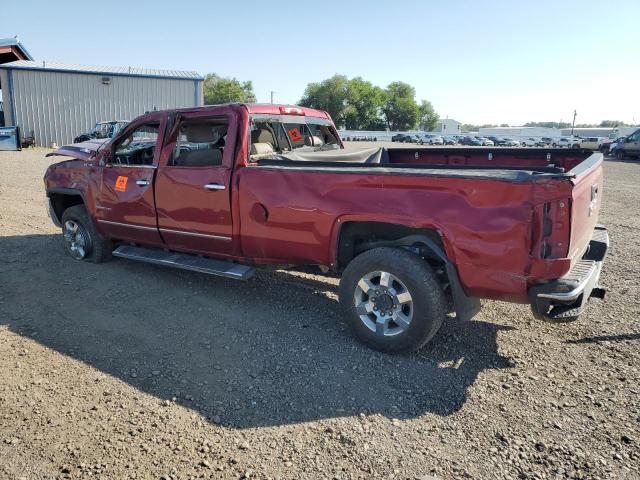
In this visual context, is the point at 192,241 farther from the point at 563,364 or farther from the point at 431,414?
the point at 563,364

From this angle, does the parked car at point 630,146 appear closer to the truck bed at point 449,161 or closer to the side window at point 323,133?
the truck bed at point 449,161

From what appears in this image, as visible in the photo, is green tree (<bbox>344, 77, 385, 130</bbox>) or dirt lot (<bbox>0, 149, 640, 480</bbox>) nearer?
dirt lot (<bbox>0, 149, 640, 480</bbox>)

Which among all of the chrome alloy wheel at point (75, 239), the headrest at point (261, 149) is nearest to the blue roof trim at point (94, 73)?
the chrome alloy wheel at point (75, 239)

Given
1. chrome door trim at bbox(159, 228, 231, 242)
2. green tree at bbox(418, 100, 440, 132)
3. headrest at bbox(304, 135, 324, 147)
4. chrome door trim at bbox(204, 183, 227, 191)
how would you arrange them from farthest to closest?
1. green tree at bbox(418, 100, 440, 132)
2. headrest at bbox(304, 135, 324, 147)
3. chrome door trim at bbox(159, 228, 231, 242)
4. chrome door trim at bbox(204, 183, 227, 191)

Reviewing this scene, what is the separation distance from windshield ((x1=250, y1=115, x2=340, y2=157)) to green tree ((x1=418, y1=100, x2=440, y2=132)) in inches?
4828

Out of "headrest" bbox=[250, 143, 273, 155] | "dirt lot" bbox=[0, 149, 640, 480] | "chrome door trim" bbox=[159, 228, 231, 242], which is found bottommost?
"dirt lot" bbox=[0, 149, 640, 480]

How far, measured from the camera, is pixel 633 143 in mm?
29953

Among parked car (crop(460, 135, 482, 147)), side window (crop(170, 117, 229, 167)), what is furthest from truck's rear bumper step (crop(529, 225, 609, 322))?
parked car (crop(460, 135, 482, 147))

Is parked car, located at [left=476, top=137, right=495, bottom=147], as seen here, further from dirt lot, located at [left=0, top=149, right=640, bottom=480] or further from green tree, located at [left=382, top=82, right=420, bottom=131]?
dirt lot, located at [left=0, top=149, right=640, bottom=480]

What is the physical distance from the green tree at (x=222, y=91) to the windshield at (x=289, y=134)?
93.1 m

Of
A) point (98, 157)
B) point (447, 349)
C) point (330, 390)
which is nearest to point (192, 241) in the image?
point (98, 157)

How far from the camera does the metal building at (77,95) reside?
1187 inches

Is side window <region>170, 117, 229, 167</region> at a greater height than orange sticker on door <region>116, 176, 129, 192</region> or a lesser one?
greater

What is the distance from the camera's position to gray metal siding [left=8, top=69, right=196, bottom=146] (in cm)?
3041
